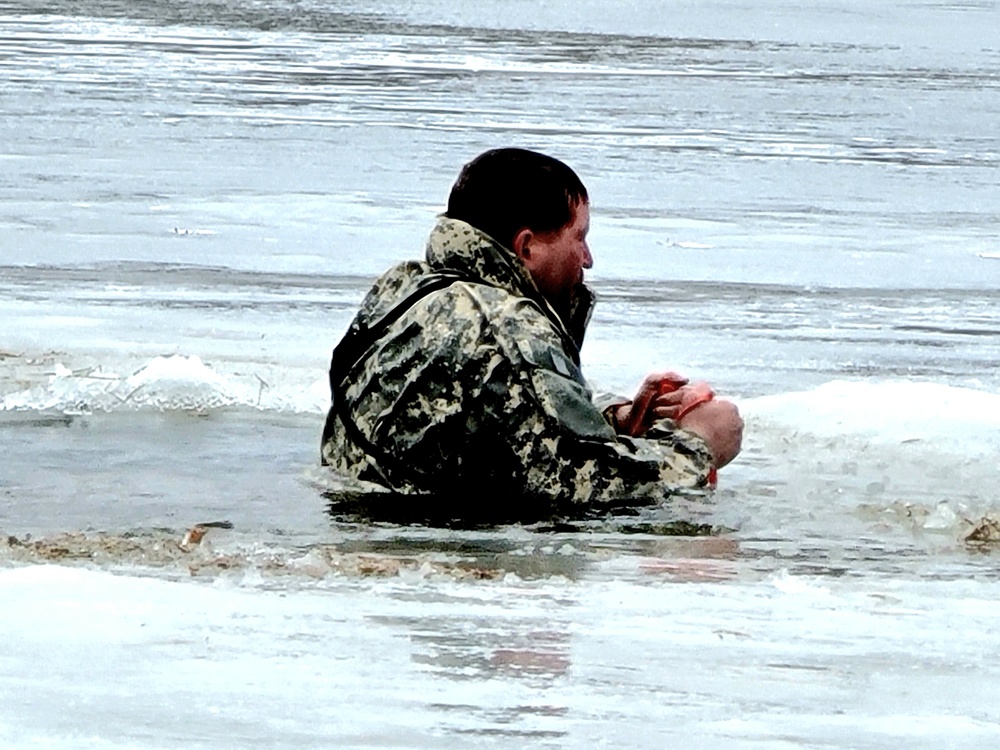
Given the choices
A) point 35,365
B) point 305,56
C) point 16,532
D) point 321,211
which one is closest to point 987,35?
point 305,56

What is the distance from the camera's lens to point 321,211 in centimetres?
1145

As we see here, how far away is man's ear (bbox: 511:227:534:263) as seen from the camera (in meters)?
5.18

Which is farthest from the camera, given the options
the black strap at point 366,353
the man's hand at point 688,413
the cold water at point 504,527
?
the man's hand at point 688,413

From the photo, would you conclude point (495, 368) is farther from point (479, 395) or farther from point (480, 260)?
point (480, 260)

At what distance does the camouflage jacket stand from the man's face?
0.15ft

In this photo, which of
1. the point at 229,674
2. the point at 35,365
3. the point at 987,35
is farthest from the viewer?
the point at 987,35

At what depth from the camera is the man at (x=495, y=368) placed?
512cm

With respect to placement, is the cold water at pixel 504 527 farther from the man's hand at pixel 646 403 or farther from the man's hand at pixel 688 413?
the man's hand at pixel 646 403

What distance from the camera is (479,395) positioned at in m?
5.13

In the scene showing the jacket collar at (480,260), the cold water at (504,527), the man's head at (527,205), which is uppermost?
the man's head at (527,205)

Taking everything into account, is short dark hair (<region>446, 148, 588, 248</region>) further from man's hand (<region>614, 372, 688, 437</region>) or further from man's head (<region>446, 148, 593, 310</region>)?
man's hand (<region>614, 372, 688, 437</region>)

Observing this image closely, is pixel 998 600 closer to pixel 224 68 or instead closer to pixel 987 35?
pixel 224 68

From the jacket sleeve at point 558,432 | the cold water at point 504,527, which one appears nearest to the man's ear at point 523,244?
the jacket sleeve at point 558,432

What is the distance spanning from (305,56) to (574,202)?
16.8 metres
